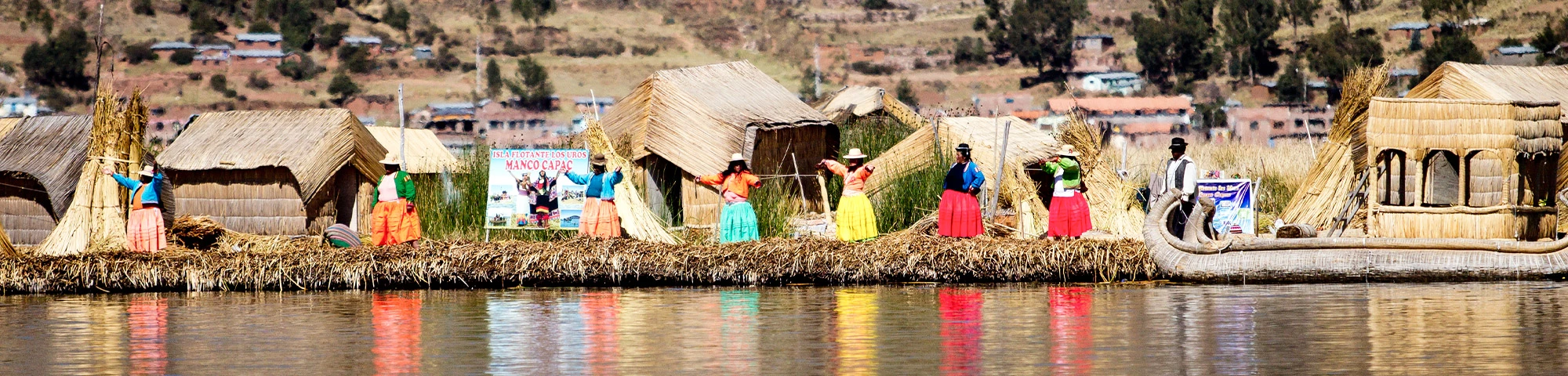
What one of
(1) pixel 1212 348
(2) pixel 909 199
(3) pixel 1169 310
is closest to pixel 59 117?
(2) pixel 909 199

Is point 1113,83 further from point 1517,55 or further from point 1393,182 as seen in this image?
point 1393,182

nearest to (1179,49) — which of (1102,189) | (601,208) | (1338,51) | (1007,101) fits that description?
(1338,51)

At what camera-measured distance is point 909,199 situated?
17.8 metres

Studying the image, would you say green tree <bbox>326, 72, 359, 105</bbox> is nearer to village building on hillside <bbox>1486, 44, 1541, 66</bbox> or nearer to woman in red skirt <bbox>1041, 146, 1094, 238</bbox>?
village building on hillside <bbox>1486, 44, 1541, 66</bbox>

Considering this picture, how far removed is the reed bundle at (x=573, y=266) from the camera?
47.6 ft

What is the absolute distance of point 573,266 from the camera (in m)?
14.8

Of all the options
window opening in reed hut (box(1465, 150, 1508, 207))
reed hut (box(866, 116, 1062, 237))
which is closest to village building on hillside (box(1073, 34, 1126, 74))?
reed hut (box(866, 116, 1062, 237))

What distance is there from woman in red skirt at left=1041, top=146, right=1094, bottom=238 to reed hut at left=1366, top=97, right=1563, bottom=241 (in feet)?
8.13

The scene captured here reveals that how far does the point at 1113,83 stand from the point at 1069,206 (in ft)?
158

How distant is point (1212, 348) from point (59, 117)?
1389 cm

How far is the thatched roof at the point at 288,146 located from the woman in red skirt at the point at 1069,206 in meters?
7.06

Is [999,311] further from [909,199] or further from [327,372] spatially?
[909,199]

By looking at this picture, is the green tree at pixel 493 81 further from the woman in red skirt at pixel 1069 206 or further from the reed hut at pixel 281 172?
the woman in red skirt at pixel 1069 206

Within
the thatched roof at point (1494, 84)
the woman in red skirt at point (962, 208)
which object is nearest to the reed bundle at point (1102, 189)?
the woman in red skirt at point (962, 208)
